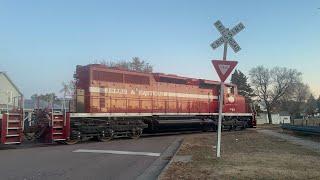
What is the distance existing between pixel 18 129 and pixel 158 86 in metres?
10.4

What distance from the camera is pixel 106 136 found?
21.3 metres

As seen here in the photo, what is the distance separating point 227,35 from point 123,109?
1125 centimetres

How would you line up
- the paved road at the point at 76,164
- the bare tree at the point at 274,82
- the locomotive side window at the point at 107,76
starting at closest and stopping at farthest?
the paved road at the point at 76,164 → the locomotive side window at the point at 107,76 → the bare tree at the point at 274,82

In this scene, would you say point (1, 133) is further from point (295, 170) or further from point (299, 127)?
point (299, 127)

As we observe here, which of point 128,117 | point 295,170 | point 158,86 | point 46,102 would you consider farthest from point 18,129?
point 295,170

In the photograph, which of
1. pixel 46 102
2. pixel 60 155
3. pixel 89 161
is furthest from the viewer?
pixel 46 102

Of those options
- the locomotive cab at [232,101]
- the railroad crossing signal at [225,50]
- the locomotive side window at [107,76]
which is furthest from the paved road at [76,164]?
the locomotive cab at [232,101]

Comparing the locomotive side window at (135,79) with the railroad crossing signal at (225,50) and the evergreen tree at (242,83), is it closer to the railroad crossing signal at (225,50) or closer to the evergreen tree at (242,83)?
the railroad crossing signal at (225,50)

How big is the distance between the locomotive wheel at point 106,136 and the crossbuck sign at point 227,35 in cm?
1028

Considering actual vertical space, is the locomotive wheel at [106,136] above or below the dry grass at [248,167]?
above

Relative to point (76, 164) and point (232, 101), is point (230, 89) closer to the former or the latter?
point (232, 101)

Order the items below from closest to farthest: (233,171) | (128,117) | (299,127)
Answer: (233,171)
(128,117)
(299,127)

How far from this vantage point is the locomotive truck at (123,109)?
18.7m

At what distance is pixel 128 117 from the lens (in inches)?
898
